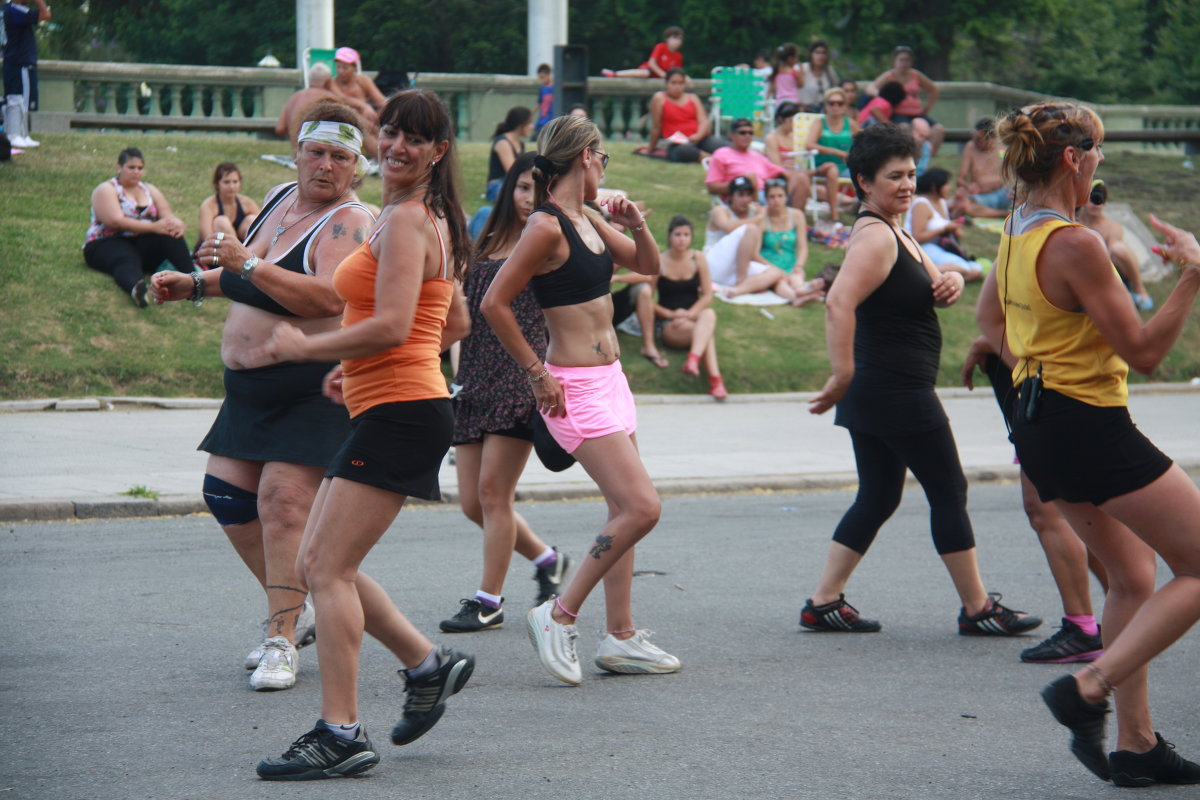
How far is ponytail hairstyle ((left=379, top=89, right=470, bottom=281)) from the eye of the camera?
4.67m

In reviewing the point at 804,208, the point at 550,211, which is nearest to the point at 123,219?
the point at 804,208

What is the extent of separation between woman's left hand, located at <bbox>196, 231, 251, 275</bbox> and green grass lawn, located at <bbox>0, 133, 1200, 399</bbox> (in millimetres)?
9246

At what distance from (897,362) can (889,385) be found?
0.34 ft

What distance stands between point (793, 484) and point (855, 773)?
6532 mm

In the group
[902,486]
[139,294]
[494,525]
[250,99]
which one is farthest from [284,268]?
[250,99]

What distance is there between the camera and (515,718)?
5.29 m

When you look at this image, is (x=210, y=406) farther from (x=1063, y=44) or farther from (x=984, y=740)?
(x=1063, y=44)

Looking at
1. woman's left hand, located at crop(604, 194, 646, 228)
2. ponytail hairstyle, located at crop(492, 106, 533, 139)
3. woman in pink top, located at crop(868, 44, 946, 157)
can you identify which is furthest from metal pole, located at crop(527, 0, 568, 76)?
woman's left hand, located at crop(604, 194, 646, 228)

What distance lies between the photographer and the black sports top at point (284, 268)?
5.45m

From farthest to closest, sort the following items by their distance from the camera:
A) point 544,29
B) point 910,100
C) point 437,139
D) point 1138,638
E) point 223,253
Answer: point 544,29
point 910,100
point 223,253
point 437,139
point 1138,638

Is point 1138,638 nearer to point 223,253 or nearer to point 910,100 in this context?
point 223,253

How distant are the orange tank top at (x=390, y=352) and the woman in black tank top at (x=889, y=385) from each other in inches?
75.0

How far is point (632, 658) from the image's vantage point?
596 centimetres

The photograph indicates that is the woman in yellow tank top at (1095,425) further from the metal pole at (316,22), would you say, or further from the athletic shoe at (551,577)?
the metal pole at (316,22)
